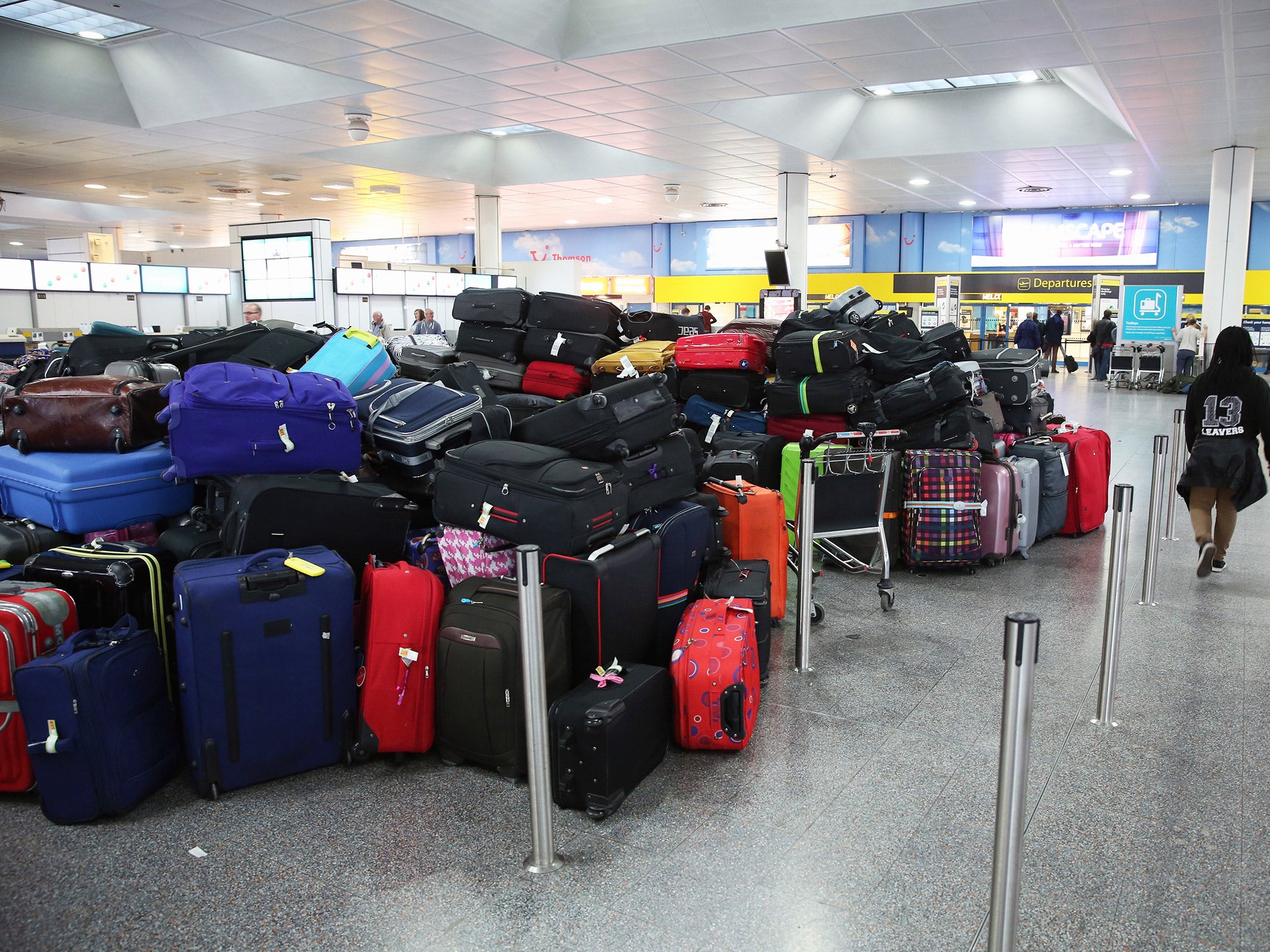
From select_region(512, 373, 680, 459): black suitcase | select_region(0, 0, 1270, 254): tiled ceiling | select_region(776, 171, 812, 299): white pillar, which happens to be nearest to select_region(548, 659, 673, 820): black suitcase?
select_region(512, 373, 680, 459): black suitcase

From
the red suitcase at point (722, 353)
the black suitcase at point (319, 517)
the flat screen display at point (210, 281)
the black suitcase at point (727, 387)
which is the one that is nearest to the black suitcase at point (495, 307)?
the red suitcase at point (722, 353)

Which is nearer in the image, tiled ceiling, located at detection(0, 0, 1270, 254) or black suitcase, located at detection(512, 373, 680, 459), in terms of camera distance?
black suitcase, located at detection(512, 373, 680, 459)

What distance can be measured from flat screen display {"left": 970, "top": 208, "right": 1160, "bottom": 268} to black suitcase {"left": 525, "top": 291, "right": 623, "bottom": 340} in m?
20.9

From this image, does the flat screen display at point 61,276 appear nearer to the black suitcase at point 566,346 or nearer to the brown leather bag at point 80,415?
the black suitcase at point 566,346

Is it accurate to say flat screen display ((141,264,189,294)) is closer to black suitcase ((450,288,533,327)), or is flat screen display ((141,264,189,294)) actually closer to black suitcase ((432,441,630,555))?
black suitcase ((450,288,533,327))

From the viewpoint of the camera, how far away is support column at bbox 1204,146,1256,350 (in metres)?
13.7

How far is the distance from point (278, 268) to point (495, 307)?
8.77 metres

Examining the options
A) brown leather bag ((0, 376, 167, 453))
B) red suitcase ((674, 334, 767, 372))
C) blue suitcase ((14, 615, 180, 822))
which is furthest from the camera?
red suitcase ((674, 334, 767, 372))

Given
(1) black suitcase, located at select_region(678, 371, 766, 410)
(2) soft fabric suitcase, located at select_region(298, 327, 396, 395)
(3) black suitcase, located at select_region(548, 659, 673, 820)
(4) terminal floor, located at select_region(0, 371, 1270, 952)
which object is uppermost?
(2) soft fabric suitcase, located at select_region(298, 327, 396, 395)

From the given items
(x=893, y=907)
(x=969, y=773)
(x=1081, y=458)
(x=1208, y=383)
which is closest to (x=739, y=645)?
(x=969, y=773)

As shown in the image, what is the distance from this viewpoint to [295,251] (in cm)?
1377

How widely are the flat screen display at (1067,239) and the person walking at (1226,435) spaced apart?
2049cm

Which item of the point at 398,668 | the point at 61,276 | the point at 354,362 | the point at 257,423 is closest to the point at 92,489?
the point at 257,423

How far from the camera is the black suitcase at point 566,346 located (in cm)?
657
